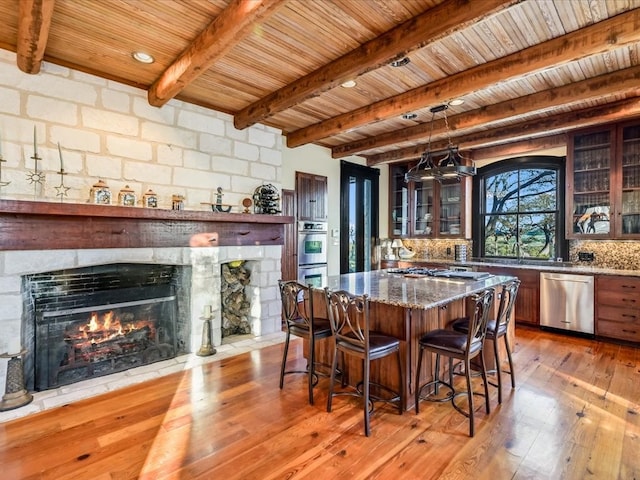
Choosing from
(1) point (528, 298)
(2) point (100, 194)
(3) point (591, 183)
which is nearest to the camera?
(2) point (100, 194)

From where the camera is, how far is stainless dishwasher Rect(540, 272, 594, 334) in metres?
4.32

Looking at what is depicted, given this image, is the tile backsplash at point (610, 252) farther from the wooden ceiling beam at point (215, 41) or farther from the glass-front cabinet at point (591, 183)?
the wooden ceiling beam at point (215, 41)

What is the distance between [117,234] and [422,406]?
10.2 ft

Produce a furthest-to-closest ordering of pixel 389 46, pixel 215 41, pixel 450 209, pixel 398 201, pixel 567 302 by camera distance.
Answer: pixel 398 201
pixel 450 209
pixel 567 302
pixel 389 46
pixel 215 41

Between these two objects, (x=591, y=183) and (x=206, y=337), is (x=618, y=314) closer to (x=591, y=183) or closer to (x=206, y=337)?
(x=591, y=183)

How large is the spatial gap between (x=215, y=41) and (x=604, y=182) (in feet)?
16.4

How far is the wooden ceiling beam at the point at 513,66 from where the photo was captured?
92.5 inches

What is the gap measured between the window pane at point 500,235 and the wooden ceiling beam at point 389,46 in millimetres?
4201

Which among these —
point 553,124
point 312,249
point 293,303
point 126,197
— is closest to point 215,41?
point 126,197

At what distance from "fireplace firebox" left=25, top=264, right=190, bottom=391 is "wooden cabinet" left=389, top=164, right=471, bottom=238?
14.6ft

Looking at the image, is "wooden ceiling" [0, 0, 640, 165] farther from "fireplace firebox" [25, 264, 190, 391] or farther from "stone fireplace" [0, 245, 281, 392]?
"fireplace firebox" [25, 264, 190, 391]

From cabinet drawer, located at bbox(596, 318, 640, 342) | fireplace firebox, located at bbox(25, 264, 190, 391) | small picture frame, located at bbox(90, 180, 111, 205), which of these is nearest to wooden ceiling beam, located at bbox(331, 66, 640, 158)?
cabinet drawer, located at bbox(596, 318, 640, 342)

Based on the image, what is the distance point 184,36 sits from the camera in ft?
8.59

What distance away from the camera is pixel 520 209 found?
5602mm
